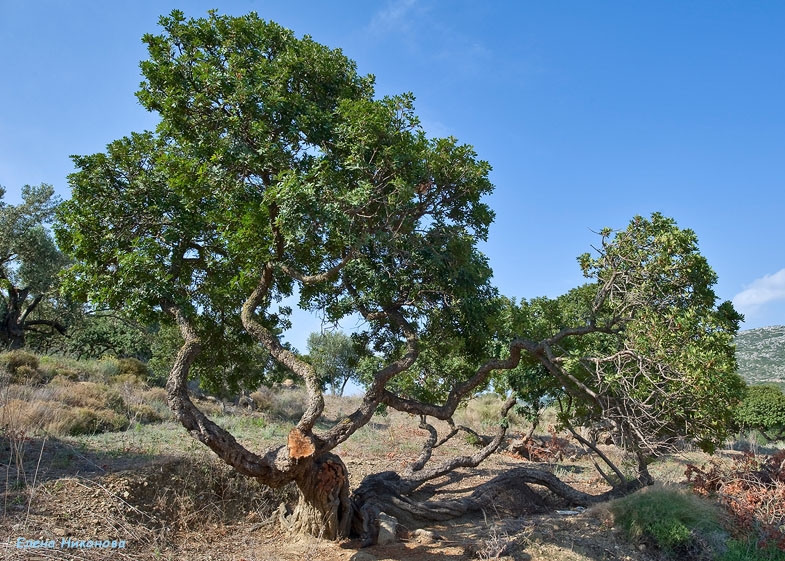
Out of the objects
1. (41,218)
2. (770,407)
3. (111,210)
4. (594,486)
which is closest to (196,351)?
(111,210)

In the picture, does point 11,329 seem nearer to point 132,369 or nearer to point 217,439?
point 132,369

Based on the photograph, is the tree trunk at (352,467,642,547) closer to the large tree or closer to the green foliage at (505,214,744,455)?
the large tree

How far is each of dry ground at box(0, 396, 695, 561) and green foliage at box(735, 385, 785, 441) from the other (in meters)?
20.5

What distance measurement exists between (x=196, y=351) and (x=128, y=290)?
137 cm

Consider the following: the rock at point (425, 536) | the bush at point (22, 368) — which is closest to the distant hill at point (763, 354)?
the rock at point (425, 536)

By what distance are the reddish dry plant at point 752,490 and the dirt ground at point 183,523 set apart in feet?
7.72

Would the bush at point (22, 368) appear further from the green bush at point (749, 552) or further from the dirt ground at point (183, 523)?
the green bush at point (749, 552)

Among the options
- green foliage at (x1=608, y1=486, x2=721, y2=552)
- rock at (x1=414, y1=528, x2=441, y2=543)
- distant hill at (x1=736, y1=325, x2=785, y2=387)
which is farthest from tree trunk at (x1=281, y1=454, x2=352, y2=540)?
distant hill at (x1=736, y1=325, x2=785, y2=387)

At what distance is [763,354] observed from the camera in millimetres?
52531

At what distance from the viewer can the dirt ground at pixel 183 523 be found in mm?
6359

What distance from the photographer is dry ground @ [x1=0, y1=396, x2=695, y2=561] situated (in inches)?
256

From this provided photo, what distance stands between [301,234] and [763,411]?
27650 mm

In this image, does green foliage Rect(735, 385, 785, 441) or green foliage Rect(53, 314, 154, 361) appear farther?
green foliage Rect(53, 314, 154, 361)

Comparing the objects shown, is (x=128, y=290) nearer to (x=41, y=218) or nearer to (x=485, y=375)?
(x=485, y=375)
